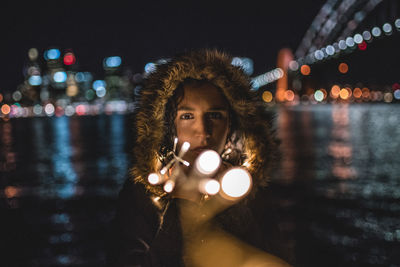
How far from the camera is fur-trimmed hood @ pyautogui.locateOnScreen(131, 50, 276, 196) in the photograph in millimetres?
1749

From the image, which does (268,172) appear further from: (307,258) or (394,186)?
(394,186)

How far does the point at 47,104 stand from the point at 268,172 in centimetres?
17567

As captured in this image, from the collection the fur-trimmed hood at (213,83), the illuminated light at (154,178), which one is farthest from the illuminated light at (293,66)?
the illuminated light at (154,178)

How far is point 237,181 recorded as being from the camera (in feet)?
4.55

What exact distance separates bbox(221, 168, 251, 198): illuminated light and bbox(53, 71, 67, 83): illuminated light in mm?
178202

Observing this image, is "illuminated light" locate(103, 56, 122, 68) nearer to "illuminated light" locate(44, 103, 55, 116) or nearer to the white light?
"illuminated light" locate(44, 103, 55, 116)

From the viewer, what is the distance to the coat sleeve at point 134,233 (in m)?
1.46

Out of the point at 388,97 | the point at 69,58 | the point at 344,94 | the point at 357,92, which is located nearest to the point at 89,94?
the point at 69,58

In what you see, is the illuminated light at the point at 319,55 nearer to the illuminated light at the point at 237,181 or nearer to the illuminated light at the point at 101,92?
the illuminated light at the point at 237,181

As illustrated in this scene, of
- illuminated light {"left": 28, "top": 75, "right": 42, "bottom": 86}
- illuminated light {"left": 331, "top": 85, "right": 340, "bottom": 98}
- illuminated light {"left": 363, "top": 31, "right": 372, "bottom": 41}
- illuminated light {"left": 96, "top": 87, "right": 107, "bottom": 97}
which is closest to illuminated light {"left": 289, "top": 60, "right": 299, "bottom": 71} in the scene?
illuminated light {"left": 363, "top": 31, "right": 372, "bottom": 41}

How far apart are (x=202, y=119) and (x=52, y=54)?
195 metres

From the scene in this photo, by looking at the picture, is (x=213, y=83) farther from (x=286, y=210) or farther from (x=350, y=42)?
(x=350, y=42)

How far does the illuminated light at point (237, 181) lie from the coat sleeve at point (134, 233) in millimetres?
310

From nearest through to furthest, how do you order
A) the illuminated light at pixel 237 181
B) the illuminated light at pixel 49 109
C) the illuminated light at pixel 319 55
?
the illuminated light at pixel 237 181, the illuminated light at pixel 319 55, the illuminated light at pixel 49 109
